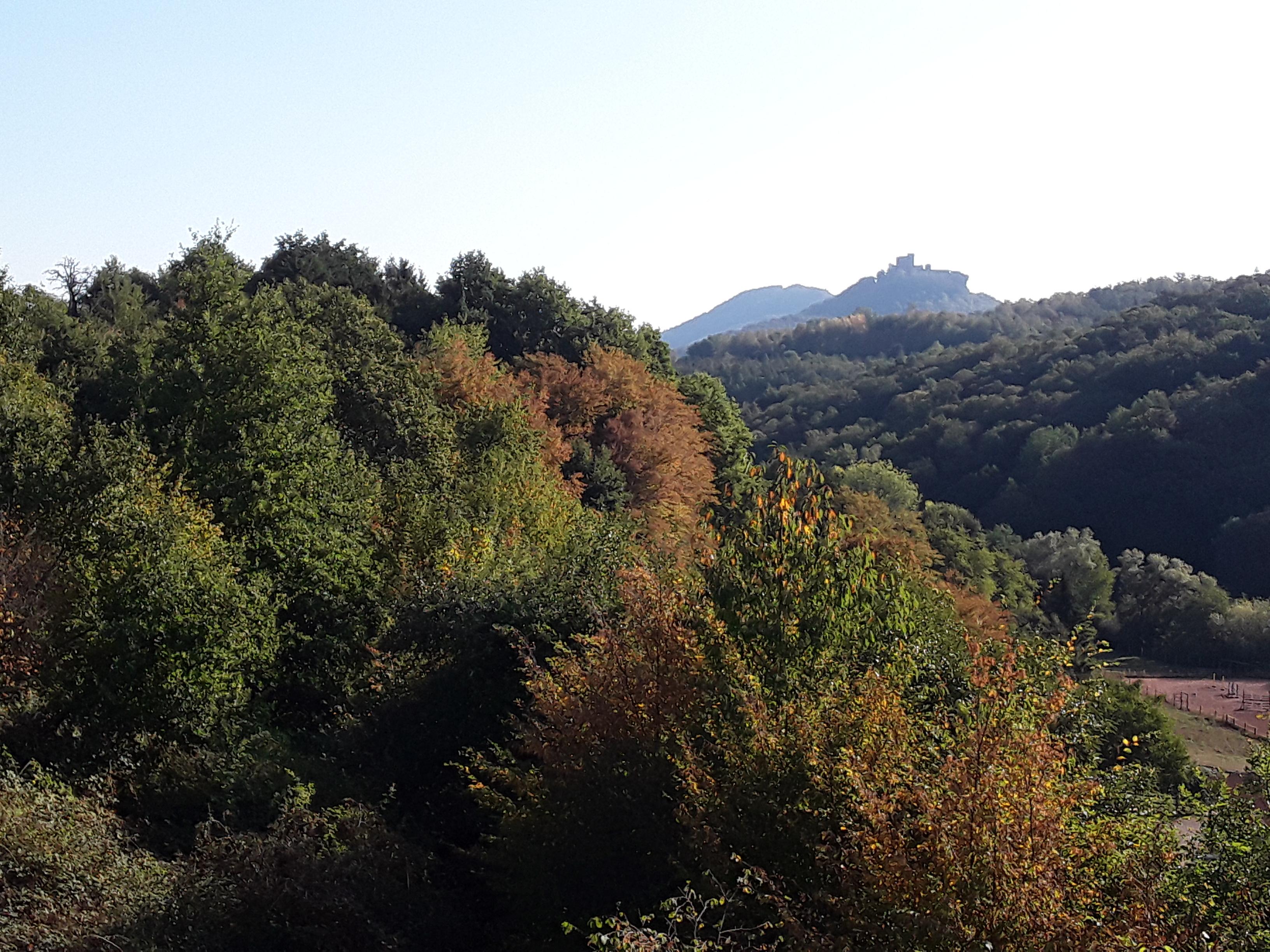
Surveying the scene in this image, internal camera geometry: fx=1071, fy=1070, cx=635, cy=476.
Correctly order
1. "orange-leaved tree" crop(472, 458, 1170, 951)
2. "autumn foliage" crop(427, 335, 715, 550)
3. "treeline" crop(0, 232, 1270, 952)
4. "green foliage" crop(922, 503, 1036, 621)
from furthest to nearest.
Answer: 1. "green foliage" crop(922, 503, 1036, 621)
2. "autumn foliage" crop(427, 335, 715, 550)
3. "treeline" crop(0, 232, 1270, 952)
4. "orange-leaved tree" crop(472, 458, 1170, 951)

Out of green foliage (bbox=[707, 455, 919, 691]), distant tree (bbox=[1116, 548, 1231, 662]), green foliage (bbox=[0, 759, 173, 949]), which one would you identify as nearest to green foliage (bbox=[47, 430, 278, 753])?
green foliage (bbox=[0, 759, 173, 949])

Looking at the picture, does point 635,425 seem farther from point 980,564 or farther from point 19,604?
point 980,564

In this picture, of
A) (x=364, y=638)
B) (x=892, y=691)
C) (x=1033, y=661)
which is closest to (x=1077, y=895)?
(x=892, y=691)

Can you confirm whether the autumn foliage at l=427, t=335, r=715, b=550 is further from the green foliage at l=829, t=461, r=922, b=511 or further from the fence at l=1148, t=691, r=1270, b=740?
the green foliage at l=829, t=461, r=922, b=511

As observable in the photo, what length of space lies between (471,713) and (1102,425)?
269ft

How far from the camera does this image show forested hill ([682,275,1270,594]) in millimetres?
77062

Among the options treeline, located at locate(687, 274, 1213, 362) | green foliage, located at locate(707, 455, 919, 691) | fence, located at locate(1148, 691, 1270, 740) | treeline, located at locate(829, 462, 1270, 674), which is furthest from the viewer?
treeline, located at locate(687, 274, 1213, 362)

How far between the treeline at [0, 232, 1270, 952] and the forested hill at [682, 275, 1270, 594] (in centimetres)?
5393

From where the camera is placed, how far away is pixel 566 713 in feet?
41.4

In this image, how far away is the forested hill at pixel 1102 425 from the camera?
77.1 metres

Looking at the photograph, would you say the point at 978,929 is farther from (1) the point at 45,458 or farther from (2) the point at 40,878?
(1) the point at 45,458

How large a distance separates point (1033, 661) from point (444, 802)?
838cm

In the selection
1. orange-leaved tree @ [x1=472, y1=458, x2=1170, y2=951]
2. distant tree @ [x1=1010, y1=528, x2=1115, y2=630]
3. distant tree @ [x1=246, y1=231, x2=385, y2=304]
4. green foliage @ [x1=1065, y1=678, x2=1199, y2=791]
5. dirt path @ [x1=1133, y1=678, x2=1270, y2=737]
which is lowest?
dirt path @ [x1=1133, y1=678, x2=1270, y2=737]

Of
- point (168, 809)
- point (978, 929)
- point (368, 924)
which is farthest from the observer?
point (168, 809)
